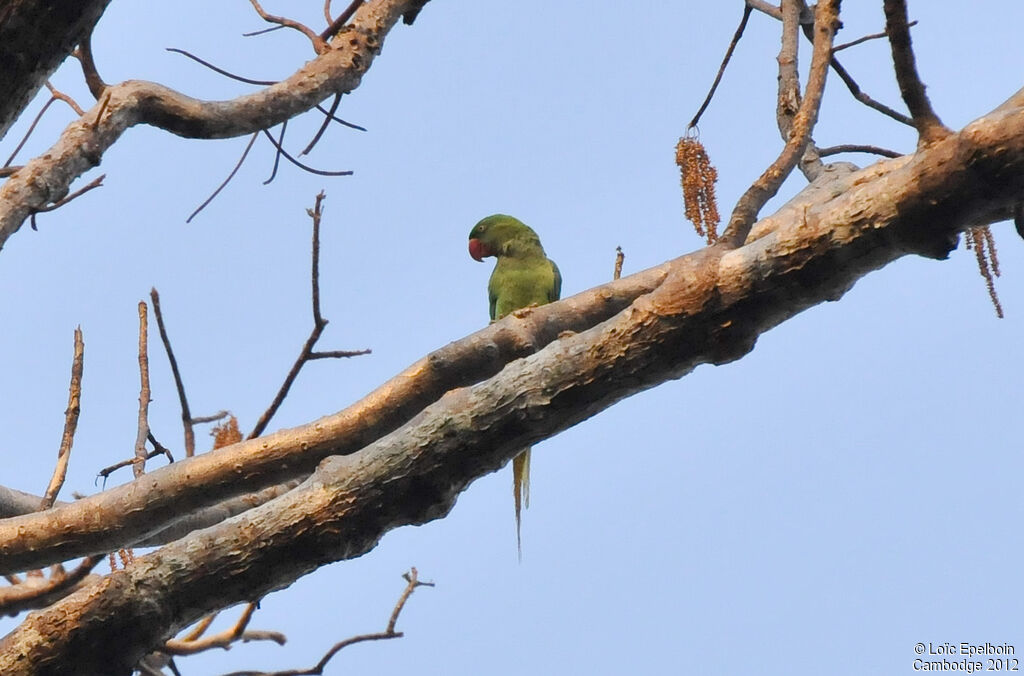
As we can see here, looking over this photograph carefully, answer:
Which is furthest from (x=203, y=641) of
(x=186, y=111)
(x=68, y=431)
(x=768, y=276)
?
(x=768, y=276)

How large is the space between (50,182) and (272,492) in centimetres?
123

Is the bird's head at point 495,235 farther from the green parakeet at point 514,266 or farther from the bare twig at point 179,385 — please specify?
the bare twig at point 179,385

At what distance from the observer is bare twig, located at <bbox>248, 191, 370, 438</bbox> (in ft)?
11.5

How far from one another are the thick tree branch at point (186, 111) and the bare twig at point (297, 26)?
5cm

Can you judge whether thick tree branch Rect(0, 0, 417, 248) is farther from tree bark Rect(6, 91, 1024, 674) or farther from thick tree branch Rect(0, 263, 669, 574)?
tree bark Rect(6, 91, 1024, 674)

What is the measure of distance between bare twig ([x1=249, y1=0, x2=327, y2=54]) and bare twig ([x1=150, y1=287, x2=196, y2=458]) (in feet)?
3.84

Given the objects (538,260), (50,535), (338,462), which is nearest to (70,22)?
(338,462)

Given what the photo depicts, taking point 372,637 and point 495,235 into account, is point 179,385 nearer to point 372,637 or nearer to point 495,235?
point 372,637

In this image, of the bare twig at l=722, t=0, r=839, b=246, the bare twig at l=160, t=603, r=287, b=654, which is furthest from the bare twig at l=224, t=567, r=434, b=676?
the bare twig at l=722, t=0, r=839, b=246

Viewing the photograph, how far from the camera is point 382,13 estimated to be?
407 cm

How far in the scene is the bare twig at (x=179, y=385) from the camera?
355cm

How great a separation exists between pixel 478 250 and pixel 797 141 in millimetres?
5160

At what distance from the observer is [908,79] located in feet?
6.82

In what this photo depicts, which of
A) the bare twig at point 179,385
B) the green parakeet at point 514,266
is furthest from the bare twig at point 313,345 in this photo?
the green parakeet at point 514,266
